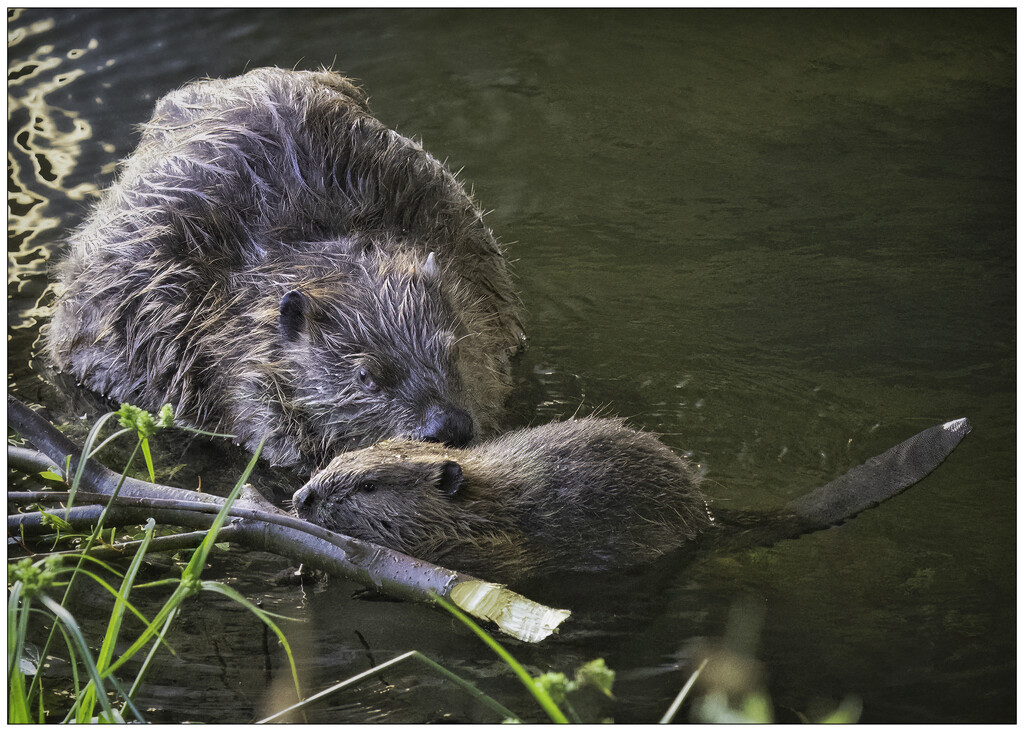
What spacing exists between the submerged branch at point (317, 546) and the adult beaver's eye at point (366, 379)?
2.57ft

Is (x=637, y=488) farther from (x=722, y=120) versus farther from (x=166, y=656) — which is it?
(x=722, y=120)

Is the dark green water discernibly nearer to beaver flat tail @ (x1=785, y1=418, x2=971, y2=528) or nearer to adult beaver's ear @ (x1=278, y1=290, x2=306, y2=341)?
beaver flat tail @ (x1=785, y1=418, x2=971, y2=528)

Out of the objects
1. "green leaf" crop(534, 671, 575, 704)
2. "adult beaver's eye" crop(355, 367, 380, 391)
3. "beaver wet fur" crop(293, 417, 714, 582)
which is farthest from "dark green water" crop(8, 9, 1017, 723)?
"green leaf" crop(534, 671, 575, 704)

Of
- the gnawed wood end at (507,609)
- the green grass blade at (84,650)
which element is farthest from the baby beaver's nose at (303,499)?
the green grass blade at (84,650)

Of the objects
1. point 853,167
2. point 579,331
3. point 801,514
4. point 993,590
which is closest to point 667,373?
point 579,331

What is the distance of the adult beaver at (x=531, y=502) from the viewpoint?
275 centimetres

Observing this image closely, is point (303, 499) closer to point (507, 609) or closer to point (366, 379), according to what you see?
point (366, 379)

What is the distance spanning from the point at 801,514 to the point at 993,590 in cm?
50

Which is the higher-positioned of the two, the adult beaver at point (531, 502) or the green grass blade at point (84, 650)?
the green grass blade at point (84, 650)

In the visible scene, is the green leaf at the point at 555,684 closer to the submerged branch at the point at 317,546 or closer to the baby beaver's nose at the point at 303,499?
the submerged branch at the point at 317,546

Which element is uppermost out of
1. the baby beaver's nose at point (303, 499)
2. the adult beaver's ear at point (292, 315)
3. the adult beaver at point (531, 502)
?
the adult beaver's ear at point (292, 315)

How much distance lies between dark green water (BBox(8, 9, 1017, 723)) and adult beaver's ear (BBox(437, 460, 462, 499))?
0.31 metres

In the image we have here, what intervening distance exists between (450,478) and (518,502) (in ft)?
0.63

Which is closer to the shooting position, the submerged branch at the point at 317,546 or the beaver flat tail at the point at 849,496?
the submerged branch at the point at 317,546
